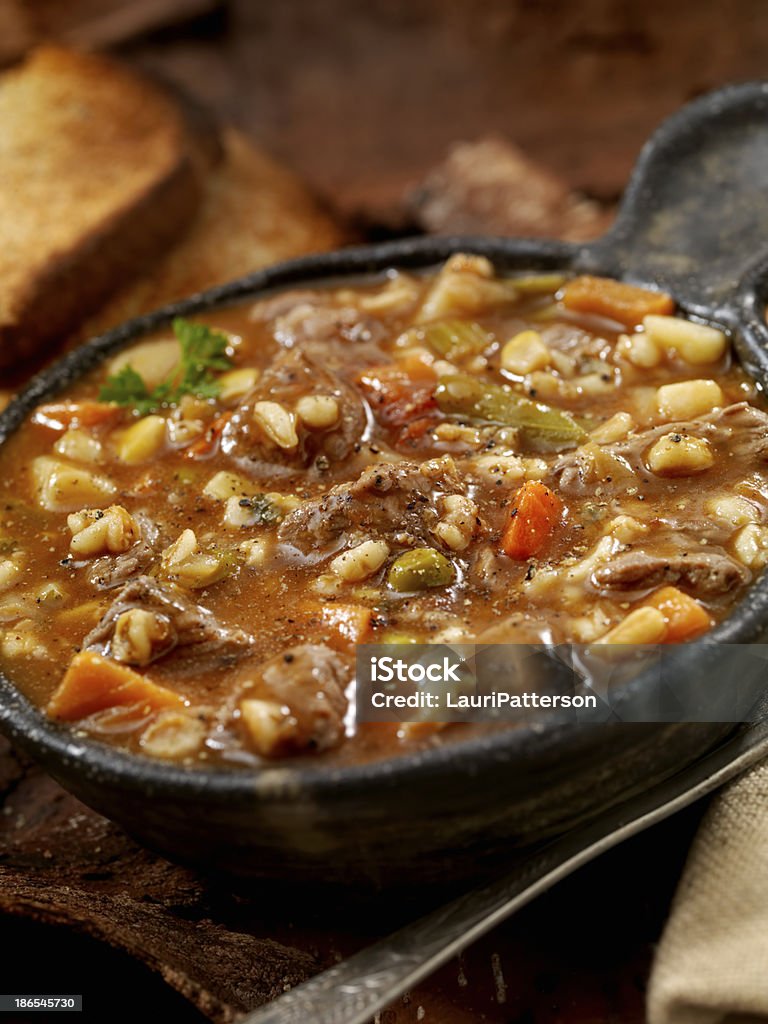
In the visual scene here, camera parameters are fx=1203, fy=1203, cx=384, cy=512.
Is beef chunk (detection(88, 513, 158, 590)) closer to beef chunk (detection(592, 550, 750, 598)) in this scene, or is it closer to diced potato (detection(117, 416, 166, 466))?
diced potato (detection(117, 416, 166, 466))

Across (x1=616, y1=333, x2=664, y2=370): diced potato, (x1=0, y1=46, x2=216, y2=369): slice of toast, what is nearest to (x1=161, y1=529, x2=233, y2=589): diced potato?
(x1=616, y1=333, x2=664, y2=370): diced potato

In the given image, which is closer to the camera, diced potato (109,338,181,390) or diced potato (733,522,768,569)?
diced potato (733,522,768,569)

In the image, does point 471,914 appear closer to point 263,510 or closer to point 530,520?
point 530,520

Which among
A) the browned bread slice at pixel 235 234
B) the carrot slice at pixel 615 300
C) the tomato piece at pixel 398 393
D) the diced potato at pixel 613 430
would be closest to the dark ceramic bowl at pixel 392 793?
the diced potato at pixel 613 430

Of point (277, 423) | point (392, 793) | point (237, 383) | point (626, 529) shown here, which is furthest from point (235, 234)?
point (392, 793)

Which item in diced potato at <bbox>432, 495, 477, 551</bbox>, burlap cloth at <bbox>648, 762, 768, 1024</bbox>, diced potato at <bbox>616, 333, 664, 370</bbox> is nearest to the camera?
burlap cloth at <bbox>648, 762, 768, 1024</bbox>

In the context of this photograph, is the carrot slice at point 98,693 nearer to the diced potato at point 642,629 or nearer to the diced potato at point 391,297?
the diced potato at point 642,629

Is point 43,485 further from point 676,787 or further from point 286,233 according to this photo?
point 286,233
